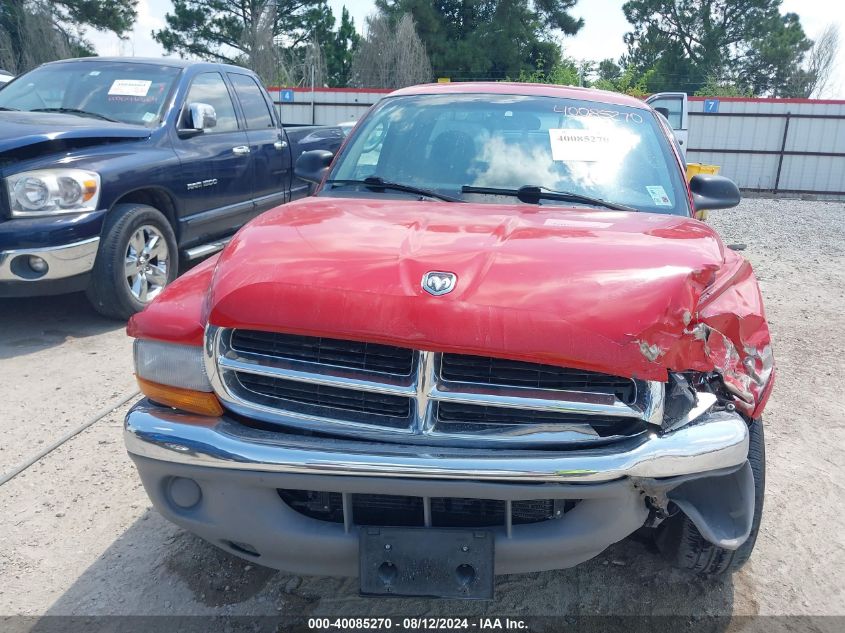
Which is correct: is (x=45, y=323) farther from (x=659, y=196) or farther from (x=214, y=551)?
(x=659, y=196)

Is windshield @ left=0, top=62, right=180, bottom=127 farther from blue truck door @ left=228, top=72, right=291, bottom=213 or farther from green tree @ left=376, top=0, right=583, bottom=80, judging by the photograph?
green tree @ left=376, top=0, right=583, bottom=80

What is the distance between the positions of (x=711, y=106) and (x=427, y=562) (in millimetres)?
17013

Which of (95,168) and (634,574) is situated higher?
(95,168)

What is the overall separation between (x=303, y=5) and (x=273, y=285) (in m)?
37.9

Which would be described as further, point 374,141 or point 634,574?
point 374,141

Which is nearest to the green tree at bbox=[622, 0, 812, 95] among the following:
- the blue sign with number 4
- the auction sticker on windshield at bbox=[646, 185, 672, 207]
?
the blue sign with number 4

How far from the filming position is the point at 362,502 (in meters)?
2.06

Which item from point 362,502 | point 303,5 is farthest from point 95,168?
point 303,5

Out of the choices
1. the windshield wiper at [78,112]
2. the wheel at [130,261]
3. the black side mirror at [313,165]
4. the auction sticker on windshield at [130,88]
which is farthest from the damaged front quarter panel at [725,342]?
the auction sticker on windshield at [130,88]

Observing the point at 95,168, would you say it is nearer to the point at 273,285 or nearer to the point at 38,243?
the point at 38,243

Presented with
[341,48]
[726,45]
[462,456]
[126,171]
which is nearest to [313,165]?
[126,171]

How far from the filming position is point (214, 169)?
A: 19.2 feet

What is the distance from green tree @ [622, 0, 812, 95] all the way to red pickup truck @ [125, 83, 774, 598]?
39.2 m

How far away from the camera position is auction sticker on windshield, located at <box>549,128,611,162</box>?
10.4 feet
